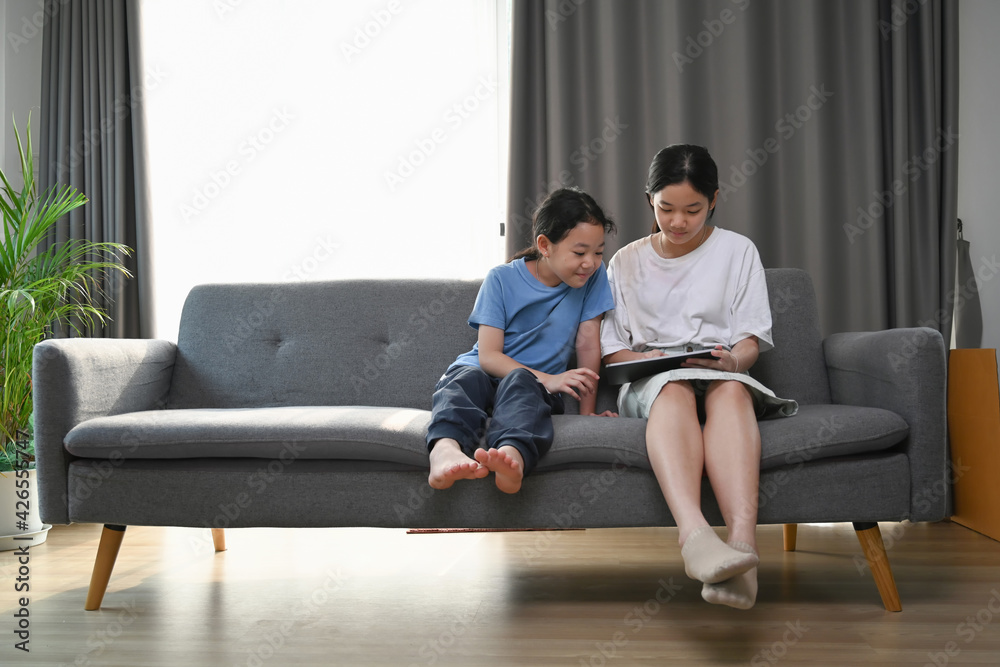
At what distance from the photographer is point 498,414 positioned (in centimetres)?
151

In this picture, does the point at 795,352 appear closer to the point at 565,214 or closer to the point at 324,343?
the point at 565,214

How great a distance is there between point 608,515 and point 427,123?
187 centimetres

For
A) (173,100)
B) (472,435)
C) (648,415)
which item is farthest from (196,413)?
(173,100)

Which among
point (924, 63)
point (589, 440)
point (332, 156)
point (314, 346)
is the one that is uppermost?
point (924, 63)

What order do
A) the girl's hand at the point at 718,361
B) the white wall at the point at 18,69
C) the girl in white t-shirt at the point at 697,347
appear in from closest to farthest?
the girl in white t-shirt at the point at 697,347 < the girl's hand at the point at 718,361 < the white wall at the point at 18,69

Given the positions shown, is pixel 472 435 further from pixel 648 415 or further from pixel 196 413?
pixel 196 413

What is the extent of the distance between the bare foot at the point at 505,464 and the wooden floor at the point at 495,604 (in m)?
0.29

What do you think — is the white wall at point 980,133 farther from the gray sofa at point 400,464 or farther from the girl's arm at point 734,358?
the girl's arm at point 734,358

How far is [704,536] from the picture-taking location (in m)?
1.21

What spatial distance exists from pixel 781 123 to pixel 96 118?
2627 millimetres

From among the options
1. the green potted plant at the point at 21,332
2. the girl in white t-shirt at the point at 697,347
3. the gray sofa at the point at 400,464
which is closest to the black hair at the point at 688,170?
the girl in white t-shirt at the point at 697,347

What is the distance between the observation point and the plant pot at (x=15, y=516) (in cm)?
224

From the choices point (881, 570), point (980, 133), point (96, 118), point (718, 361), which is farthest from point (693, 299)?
point (96, 118)

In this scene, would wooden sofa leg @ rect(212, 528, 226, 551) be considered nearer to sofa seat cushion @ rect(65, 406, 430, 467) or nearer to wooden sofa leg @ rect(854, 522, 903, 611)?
sofa seat cushion @ rect(65, 406, 430, 467)
